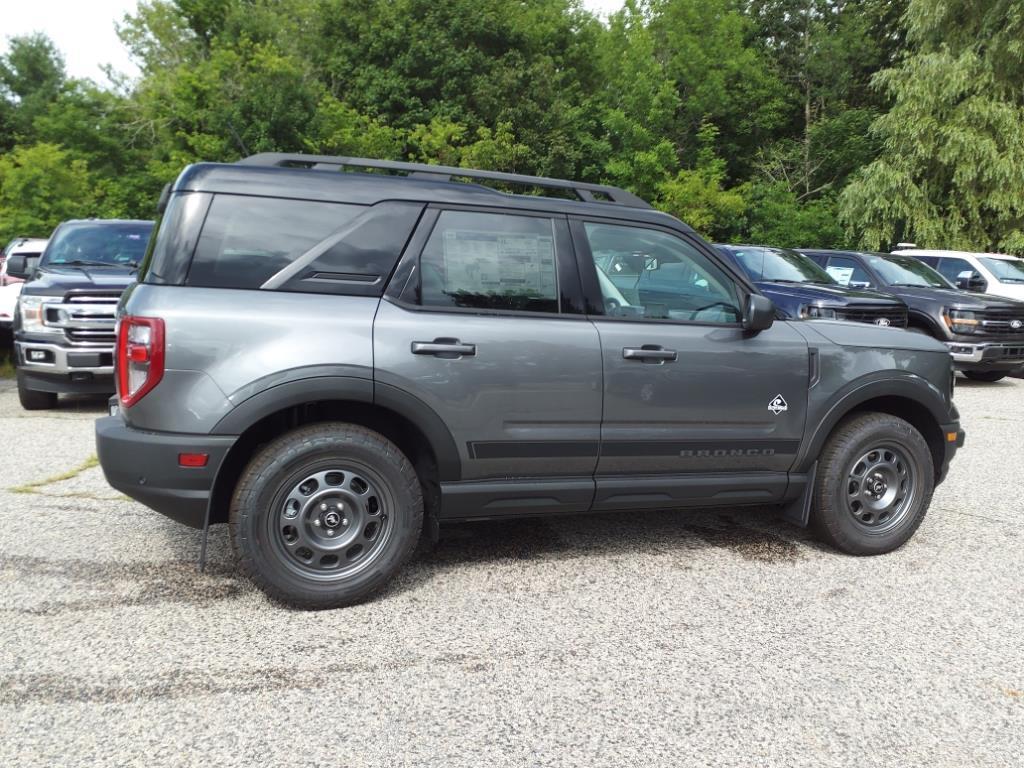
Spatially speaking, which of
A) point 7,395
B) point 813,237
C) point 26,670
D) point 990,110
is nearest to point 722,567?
point 26,670

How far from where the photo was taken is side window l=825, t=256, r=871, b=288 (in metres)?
13.3

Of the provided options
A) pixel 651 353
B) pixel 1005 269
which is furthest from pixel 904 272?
pixel 651 353

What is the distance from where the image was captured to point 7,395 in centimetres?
995

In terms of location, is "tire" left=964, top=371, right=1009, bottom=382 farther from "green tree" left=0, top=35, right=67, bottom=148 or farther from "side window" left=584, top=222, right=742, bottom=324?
"green tree" left=0, top=35, right=67, bottom=148

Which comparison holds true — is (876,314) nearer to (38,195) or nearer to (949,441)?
(949,441)

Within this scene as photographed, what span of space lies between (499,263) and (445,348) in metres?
0.54

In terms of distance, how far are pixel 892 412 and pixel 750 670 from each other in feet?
7.43

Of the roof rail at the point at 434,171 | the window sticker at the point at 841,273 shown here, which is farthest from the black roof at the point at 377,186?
the window sticker at the point at 841,273

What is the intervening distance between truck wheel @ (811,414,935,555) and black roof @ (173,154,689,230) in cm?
151

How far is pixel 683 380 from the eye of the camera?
13.7ft

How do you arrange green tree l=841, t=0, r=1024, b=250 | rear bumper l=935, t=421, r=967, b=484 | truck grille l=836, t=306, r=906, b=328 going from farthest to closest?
green tree l=841, t=0, r=1024, b=250
truck grille l=836, t=306, r=906, b=328
rear bumper l=935, t=421, r=967, b=484

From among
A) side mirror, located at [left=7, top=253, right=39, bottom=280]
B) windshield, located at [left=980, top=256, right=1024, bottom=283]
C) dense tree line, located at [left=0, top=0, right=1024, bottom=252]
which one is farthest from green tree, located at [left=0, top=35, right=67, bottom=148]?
windshield, located at [left=980, top=256, right=1024, bottom=283]

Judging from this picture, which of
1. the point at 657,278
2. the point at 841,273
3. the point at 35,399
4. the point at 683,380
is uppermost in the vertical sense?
the point at 841,273

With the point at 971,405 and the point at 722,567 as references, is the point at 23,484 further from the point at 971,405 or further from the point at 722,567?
the point at 971,405
